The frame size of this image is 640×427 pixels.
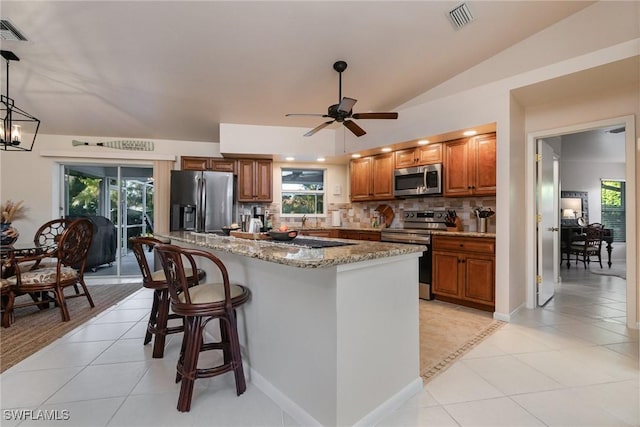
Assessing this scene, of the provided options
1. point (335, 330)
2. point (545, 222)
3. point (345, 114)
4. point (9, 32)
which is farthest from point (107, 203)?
point (545, 222)

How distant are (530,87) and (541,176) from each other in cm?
114

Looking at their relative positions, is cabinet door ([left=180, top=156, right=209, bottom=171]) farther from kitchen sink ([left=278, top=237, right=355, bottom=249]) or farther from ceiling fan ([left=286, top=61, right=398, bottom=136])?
kitchen sink ([left=278, top=237, right=355, bottom=249])

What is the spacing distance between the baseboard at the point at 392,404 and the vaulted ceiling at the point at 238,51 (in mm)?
2884

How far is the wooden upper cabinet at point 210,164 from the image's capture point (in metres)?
5.02

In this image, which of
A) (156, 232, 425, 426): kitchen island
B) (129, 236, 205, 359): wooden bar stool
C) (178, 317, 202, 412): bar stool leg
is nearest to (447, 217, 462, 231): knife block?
(156, 232, 425, 426): kitchen island

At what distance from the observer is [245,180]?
5105 mm

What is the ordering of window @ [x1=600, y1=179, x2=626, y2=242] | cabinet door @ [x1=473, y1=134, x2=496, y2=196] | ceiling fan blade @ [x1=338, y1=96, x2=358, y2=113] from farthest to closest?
window @ [x1=600, y1=179, x2=626, y2=242]
cabinet door @ [x1=473, y1=134, x2=496, y2=196]
ceiling fan blade @ [x1=338, y1=96, x2=358, y2=113]

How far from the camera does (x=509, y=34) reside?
116 inches

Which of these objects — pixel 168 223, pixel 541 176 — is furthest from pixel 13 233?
pixel 541 176

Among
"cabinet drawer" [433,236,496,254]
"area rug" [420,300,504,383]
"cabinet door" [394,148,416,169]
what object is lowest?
"area rug" [420,300,504,383]

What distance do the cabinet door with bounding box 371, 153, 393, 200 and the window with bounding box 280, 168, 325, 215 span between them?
128 cm

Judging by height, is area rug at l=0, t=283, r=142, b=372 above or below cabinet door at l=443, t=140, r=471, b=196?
below

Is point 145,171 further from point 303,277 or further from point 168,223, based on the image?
point 303,277

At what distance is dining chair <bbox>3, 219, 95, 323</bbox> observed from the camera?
10.0ft
